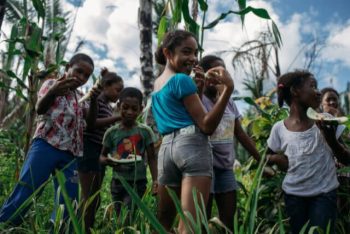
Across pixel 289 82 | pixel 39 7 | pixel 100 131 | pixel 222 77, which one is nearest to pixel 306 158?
pixel 289 82

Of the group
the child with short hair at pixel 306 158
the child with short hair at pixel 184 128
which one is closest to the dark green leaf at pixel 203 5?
the child with short hair at pixel 184 128

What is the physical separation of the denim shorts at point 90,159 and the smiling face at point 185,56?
1.23m

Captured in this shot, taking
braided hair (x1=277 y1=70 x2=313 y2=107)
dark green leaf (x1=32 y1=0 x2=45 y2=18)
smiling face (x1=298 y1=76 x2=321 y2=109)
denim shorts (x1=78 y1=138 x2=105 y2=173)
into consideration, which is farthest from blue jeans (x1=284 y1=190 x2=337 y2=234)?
dark green leaf (x1=32 y1=0 x2=45 y2=18)

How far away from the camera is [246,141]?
8.57ft

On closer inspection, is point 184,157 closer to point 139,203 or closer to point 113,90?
point 139,203

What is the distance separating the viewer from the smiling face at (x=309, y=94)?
223 cm

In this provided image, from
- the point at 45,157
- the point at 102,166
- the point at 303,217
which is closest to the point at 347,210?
the point at 303,217

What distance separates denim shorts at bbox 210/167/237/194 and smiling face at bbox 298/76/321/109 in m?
0.65

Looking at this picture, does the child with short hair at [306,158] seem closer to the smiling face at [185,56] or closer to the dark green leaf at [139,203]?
the smiling face at [185,56]

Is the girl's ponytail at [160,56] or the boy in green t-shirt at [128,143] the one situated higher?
the girl's ponytail at [160,56]

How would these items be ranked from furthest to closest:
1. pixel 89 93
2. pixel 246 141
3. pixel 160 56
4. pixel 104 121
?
pixel 104 121, pixel 246 141, pixel 89 93, pixel 160 56

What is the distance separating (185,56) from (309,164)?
0.92 metres

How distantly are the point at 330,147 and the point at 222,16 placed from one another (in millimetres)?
1068

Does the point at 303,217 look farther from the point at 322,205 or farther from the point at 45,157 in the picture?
the point at 45,157
